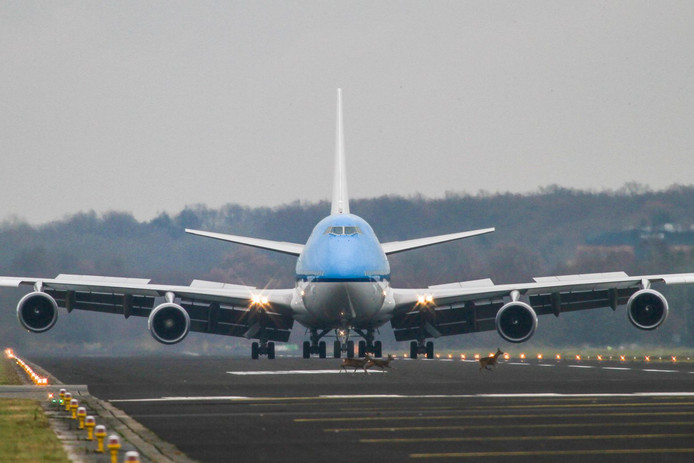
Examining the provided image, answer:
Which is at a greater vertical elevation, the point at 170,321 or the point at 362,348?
the point at 170,321

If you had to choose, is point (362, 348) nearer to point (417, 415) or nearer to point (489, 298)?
point (489, 298)

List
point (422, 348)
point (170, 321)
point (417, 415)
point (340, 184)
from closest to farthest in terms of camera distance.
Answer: point (417, 415) < point (170, 321) < point (422, 348) < point (340, 184)

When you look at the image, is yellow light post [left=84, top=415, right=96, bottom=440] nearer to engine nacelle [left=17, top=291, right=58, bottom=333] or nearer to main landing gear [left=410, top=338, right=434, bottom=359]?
engine nacelle [left=17, top=291, right=58, bottom=333]

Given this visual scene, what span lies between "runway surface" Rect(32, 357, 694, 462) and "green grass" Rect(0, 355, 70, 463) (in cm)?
165

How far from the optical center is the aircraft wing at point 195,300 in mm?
46531

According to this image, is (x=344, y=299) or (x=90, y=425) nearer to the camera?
(x=90, y=425)

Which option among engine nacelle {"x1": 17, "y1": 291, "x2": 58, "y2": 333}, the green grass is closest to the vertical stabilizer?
engine nacelle {"x1": 17, "y1": 291, "x2": 58, "y2": 333}

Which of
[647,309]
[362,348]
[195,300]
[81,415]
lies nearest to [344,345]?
[362,348]

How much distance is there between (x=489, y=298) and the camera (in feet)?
160

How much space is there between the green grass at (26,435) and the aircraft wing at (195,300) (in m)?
21.2

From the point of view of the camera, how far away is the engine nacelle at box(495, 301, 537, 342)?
4559 centimetres

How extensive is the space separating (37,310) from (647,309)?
876 inches

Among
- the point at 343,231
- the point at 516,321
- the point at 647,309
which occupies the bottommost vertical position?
the point at 516,321

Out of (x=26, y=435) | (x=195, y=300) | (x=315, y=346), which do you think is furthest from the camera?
(x=315, y=346)
